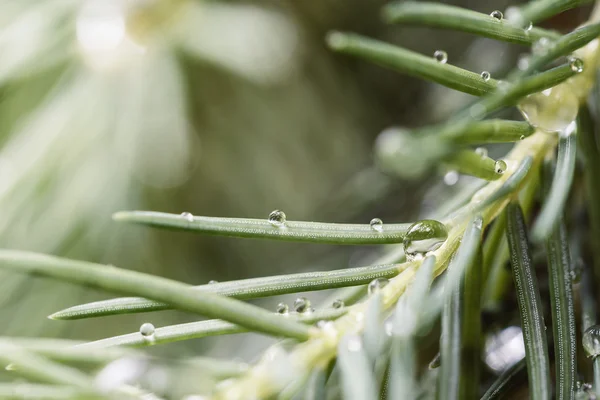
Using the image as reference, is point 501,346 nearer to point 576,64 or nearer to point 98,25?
point 576,64

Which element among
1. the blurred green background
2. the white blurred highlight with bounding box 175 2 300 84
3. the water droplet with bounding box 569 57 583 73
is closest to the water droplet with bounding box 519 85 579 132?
the water droplet with bounding box 569 57 583 73

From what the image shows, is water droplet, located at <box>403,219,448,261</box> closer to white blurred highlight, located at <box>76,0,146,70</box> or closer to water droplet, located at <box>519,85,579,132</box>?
water droplet, located at <box>519,85,579,132</box>

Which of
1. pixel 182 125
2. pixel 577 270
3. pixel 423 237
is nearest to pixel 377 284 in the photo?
pixel 423 237

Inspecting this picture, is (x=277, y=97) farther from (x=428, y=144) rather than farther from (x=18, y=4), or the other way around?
(x=428, y=144)

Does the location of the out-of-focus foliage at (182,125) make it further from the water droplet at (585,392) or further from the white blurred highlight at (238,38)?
the water droplet at (585,392)

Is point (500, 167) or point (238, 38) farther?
point (238, 38)

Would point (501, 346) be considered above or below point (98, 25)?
below

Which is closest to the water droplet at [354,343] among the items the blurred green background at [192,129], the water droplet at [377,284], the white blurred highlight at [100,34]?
the water droplet at [377,284]
